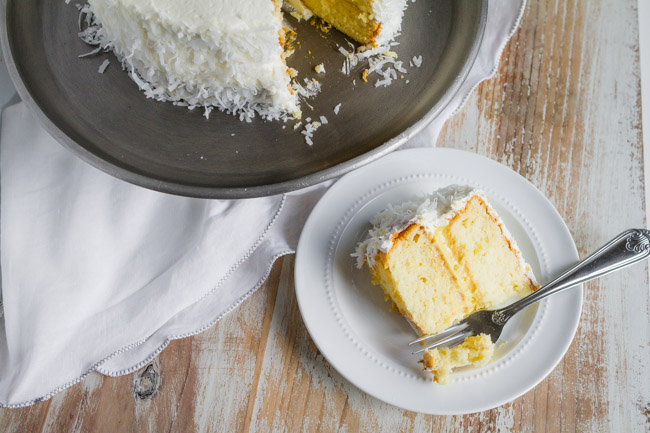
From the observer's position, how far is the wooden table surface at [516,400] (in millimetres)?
1676

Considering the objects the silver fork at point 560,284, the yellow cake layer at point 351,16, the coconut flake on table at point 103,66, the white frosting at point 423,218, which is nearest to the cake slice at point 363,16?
the yellow cake layer at point 351,16

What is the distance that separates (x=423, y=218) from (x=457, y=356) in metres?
0.37

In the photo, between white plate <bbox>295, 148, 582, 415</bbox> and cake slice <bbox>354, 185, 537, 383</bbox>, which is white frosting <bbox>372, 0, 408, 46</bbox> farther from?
cake slice <bbox>354, 185, 537, 383</bbox>

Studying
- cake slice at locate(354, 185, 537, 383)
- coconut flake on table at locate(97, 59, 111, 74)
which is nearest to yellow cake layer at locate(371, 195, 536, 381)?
cake slice at locate(354, 185, 537, 383)

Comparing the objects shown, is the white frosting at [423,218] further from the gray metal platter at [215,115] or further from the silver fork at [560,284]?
the gray metal platter at [215,115]

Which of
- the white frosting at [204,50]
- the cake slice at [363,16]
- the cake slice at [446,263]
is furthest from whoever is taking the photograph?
the cake slice at [363,16]

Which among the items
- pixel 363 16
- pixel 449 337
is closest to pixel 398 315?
pixel 449 337

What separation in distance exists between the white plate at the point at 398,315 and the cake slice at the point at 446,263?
0.06 metres

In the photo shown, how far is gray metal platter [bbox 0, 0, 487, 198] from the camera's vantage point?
1.46m

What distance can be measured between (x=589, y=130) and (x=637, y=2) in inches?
22.4

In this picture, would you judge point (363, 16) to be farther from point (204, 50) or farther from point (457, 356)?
point (457, 356)

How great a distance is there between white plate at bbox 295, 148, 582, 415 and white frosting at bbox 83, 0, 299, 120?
1.20 feet

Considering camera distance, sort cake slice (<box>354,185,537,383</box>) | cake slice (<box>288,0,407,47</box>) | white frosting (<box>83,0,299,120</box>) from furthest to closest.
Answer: cake slice (<box>288,0,407,47</box>)
cake slice (<box>354,185,537,383</box>)
white frosting (<box>83,0,299,120</box>)

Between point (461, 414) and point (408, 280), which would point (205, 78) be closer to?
point (408, 280)
